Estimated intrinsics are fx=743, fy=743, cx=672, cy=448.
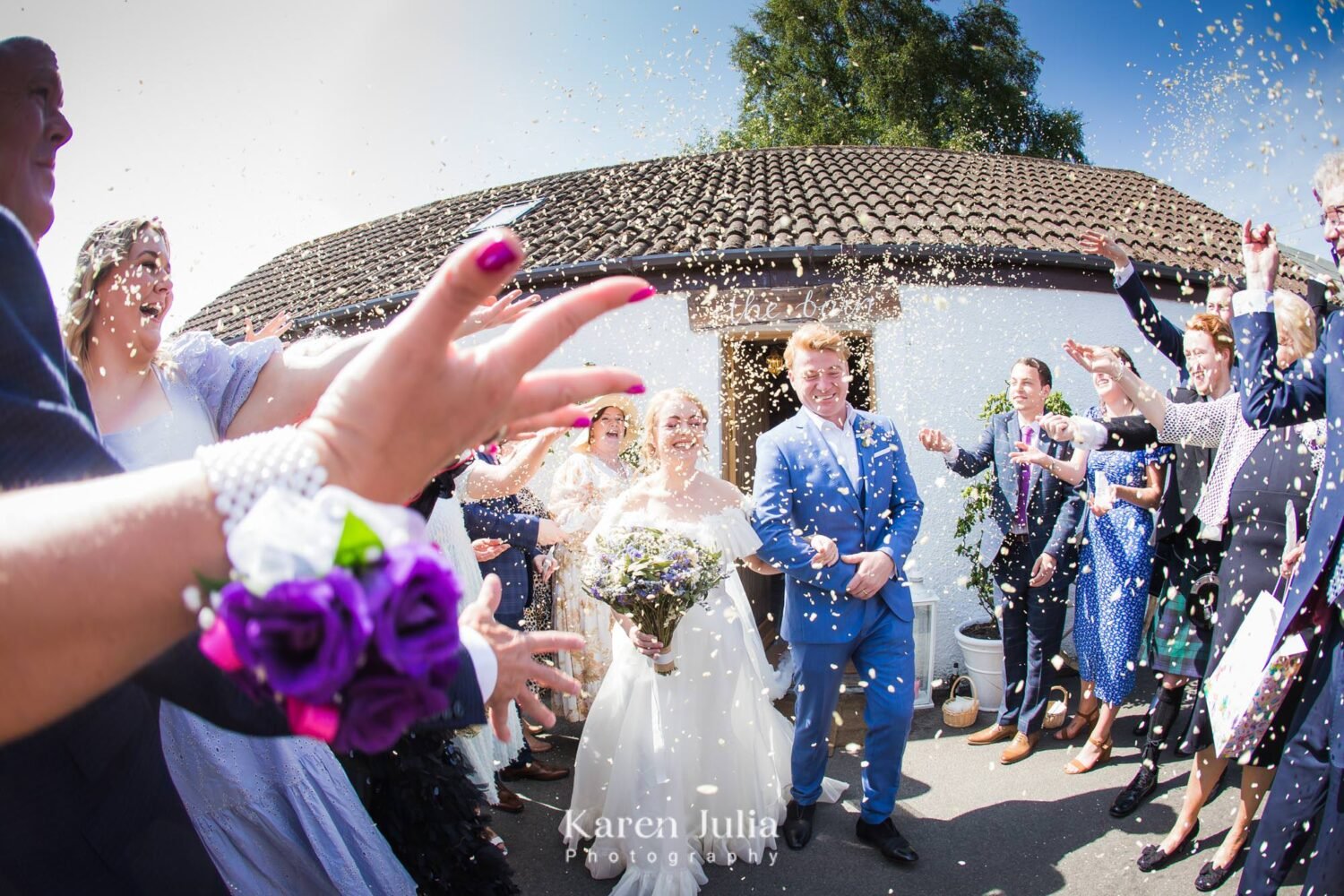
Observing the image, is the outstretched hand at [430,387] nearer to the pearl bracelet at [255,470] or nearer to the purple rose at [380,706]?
the pearl bracelet at [255,470]

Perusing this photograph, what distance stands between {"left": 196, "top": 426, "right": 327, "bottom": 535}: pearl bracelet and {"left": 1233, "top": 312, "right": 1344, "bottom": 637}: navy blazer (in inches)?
119

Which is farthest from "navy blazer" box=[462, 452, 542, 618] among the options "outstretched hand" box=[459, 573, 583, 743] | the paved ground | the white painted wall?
"outstretched hand" box=[459, 573, 583, 743]

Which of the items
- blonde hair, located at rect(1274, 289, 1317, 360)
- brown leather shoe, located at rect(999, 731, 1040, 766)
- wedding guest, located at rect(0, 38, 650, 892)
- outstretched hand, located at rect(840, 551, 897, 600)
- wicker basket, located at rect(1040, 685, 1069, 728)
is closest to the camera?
wedding guest, located at rect(0, 38, 650, 892)

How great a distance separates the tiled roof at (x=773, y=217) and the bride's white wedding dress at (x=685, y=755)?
15.7 ft

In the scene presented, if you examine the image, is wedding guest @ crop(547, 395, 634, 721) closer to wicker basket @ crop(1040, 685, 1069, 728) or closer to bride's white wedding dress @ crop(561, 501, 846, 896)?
bride's white wedding dress @ crop(561, 501, 846, 896)

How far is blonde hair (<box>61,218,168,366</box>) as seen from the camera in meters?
1.82

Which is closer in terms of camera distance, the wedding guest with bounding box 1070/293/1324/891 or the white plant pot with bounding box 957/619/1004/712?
the wedding guest with bounding box 1070/293/1324/891

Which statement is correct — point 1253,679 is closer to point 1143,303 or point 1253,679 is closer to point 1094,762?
point 1143,303

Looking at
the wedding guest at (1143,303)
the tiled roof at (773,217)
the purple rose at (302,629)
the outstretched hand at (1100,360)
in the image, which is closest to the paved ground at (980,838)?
the outstretched hand at (1100,360)

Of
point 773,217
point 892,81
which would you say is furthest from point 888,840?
point 892,81

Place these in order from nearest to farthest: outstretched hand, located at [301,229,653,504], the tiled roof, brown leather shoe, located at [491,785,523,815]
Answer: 1. outstretched hand, located at [301,229,653,504]
2. brown leather shoe, located at [491,785,523,815]
3. the tiled roof

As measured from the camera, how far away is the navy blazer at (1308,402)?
8.11ft

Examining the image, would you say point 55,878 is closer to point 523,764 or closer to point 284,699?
point 284,699

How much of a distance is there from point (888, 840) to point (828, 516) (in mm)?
1642
